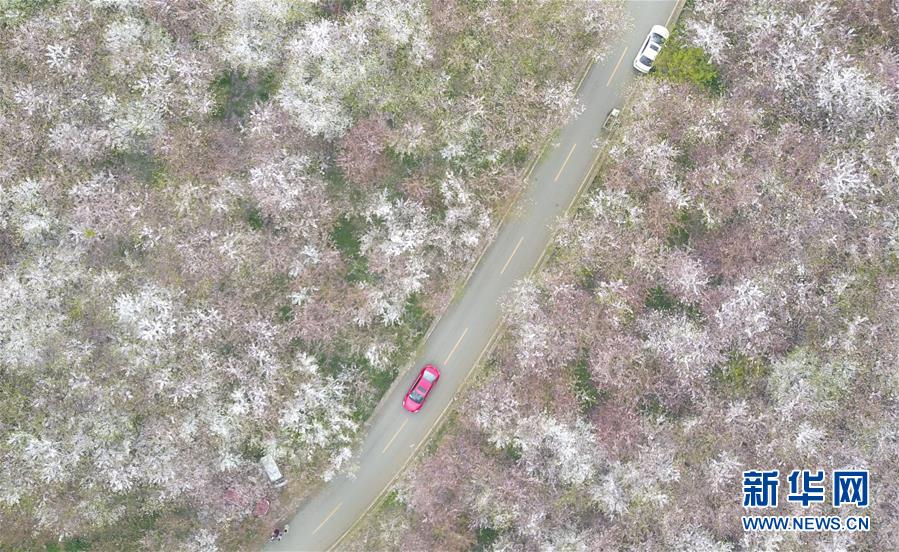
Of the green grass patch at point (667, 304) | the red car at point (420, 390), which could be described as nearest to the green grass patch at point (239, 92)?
the red car at point (420, 390)

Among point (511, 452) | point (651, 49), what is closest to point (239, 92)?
point (651, 49)

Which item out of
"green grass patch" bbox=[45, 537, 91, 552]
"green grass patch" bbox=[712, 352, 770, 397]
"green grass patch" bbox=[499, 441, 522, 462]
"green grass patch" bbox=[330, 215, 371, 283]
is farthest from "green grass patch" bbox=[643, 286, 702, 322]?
"green grass patch" bbox=[45, 537, 91, 552]

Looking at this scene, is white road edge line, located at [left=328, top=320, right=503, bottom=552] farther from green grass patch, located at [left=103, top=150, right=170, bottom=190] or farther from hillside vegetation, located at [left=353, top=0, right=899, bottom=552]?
green grass patch, located at [left=103, top=150, right=170, bottom=190]

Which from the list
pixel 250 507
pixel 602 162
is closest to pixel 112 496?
pixel 250 507

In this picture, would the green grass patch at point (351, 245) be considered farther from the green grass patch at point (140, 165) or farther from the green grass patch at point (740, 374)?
the green grass patch at point (740, 374)

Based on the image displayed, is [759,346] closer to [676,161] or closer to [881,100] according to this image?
[676,161]

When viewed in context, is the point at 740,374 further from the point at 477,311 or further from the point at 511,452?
the point at 477,311
